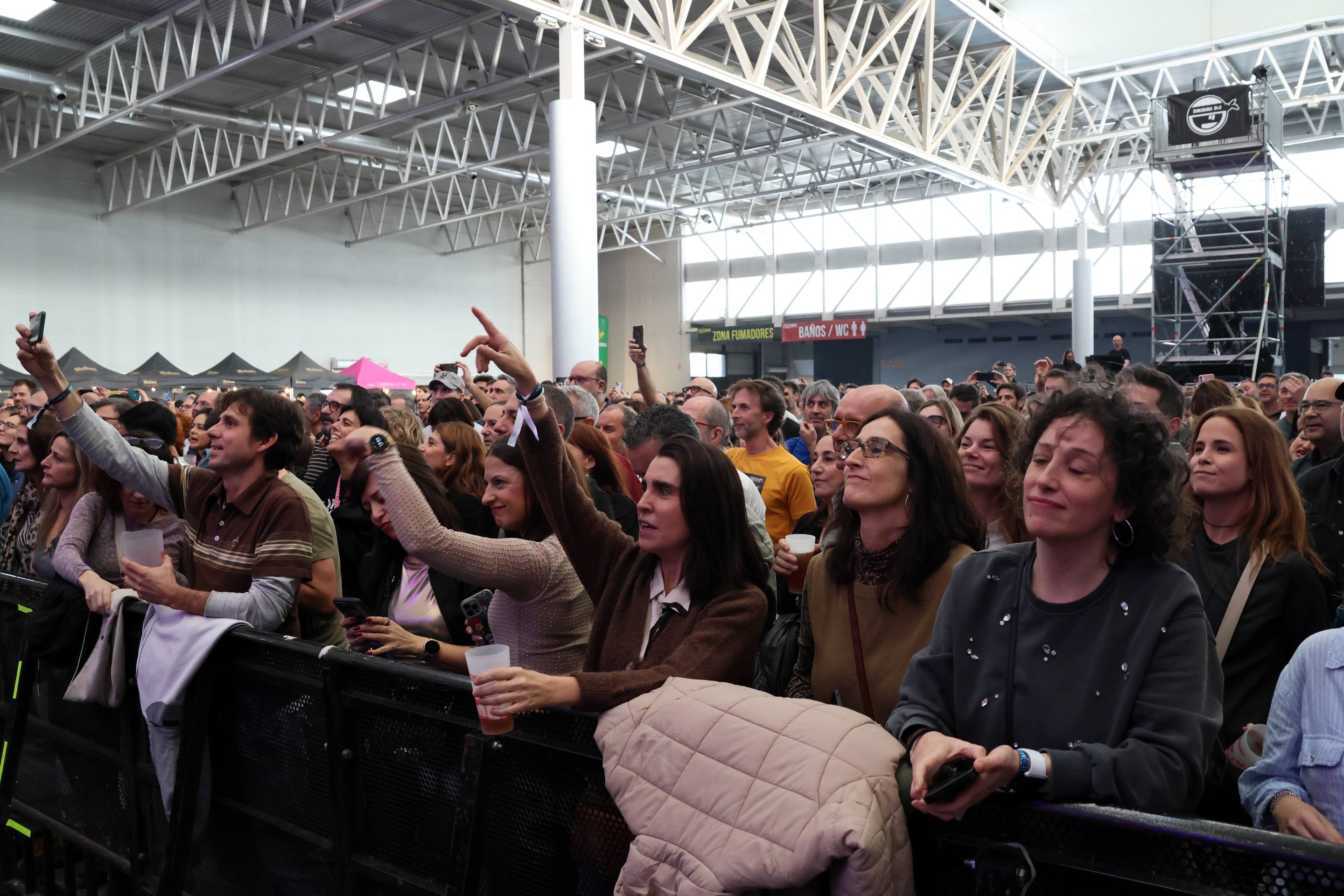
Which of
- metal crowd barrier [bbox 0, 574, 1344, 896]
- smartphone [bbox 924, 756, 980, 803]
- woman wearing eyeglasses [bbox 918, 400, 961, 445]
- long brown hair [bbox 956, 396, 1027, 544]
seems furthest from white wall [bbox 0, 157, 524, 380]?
smartphone [bbox 924, 756, 980, 803]

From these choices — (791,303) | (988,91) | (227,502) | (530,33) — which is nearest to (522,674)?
(227,502)

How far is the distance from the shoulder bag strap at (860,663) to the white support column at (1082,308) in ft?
63.8

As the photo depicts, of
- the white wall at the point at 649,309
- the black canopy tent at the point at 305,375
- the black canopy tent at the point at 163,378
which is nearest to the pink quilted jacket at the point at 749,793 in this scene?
the black canopy tent at the point at 163,378

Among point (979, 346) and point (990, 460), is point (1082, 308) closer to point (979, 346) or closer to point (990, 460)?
point (979, 346)

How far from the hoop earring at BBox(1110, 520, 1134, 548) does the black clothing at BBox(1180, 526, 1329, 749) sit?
0.81 metres

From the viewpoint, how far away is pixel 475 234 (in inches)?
1105

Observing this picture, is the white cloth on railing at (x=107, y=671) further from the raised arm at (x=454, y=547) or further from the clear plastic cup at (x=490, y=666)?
the clear plastic cup at (x=490, y=666)

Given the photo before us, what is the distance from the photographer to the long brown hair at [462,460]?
13.5 ft

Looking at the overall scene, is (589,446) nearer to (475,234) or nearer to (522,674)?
(522,674)

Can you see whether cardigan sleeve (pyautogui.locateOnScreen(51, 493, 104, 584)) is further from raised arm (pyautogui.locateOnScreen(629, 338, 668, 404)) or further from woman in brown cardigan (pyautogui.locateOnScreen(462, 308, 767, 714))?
raised arm (pyautogui.locateOnScreen(629, 338, 668, 404))

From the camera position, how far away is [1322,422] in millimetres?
4492

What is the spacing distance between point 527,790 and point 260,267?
25043mm

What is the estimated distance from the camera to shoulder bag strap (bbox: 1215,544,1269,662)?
2545 mm

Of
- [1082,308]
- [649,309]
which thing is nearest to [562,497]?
[1082,308]
